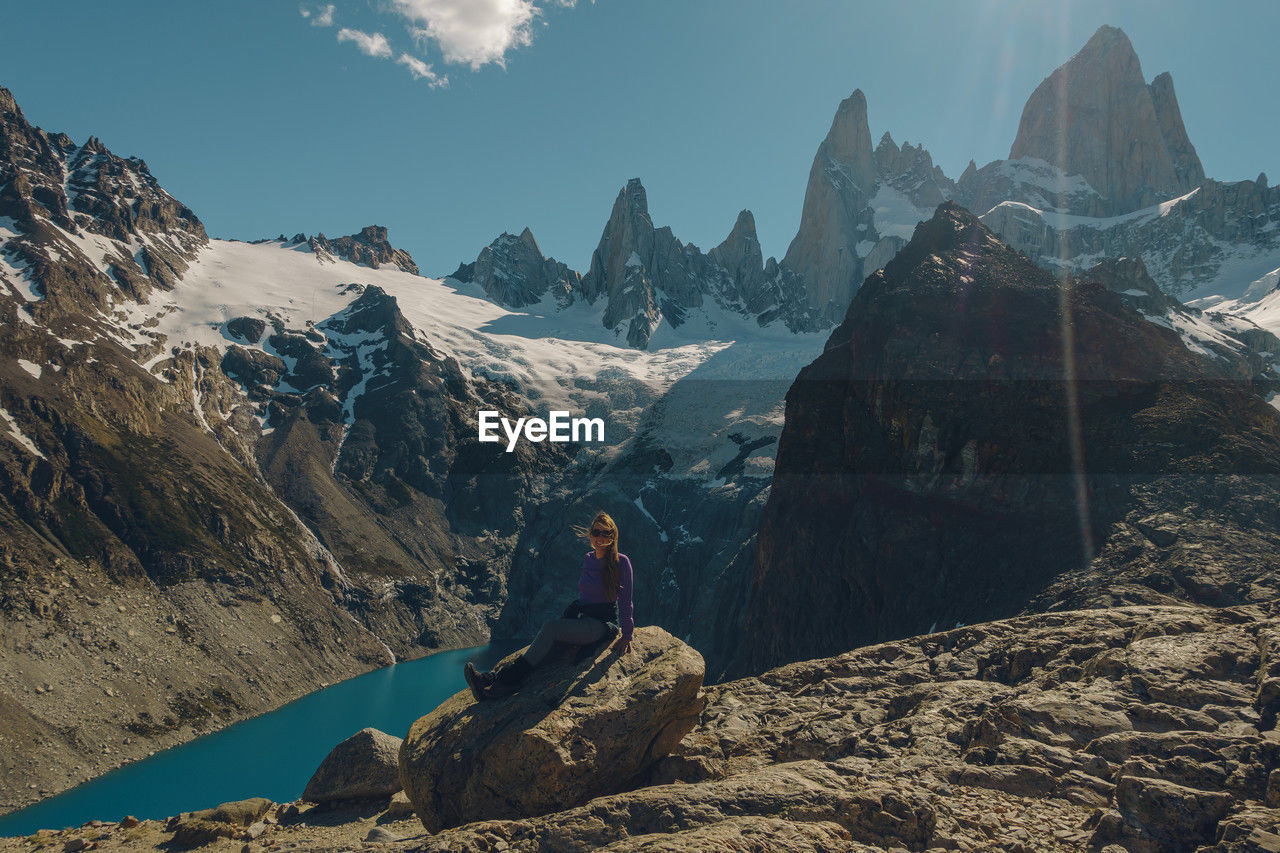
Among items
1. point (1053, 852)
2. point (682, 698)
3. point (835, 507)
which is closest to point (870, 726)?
point (682, 698)

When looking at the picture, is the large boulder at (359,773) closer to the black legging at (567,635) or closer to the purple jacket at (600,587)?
the black legging at (567,635)

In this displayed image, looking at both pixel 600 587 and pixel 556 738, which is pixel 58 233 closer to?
pixel 600 587

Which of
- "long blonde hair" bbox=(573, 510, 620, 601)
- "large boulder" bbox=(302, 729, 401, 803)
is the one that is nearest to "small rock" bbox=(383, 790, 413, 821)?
"large boulder" bbox=(302, 729, 401, 803)

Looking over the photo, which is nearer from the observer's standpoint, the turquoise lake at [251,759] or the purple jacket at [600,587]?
the purple jacket at [600,587]

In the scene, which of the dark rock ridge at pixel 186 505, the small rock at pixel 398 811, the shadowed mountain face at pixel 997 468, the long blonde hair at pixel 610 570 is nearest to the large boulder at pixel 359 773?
the small rock at pixel 398 811

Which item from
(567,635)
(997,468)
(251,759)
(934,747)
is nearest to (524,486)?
(251,759)

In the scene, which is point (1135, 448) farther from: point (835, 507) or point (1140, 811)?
point (1140, 811)

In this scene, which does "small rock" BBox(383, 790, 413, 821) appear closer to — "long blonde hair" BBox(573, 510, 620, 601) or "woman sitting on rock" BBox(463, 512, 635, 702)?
"woman sitting on rock" BBox(463, 512, 635, 702)
